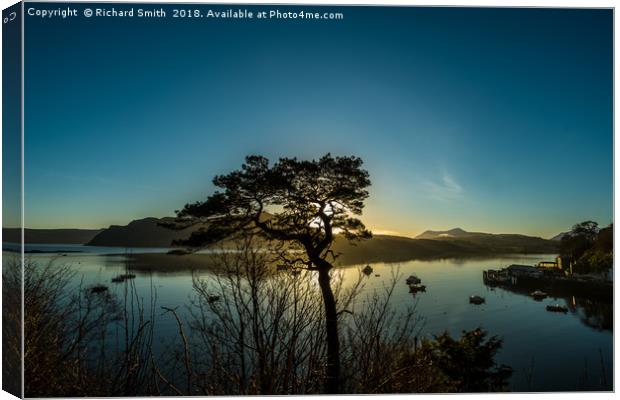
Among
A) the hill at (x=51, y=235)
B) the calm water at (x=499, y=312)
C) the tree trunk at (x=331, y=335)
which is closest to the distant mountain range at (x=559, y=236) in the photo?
the calm water at (x=499, y=312)

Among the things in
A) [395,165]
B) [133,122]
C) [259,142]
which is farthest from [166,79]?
[395,165]

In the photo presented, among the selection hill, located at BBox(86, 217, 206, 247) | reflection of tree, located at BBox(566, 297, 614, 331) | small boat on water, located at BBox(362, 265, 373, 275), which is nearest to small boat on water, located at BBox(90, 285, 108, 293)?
hill, located at BBox(86, 217, 206, 247)

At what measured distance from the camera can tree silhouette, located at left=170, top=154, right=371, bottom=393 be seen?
14.2ft

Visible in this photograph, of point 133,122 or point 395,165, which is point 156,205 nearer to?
point 133,122

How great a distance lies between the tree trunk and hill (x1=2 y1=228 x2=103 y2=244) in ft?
6.39

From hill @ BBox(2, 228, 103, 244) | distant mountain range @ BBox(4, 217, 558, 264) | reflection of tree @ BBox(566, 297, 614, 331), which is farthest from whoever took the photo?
distant mountain range @ BBox(4, 217, 558, 264)

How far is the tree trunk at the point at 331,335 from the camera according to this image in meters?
4.20

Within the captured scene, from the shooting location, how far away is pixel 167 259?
443 centimetres

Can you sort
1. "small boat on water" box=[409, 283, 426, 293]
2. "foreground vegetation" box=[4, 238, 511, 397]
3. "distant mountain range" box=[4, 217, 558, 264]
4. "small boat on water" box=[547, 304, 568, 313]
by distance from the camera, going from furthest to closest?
"small boat on water" box=[409, 283, 426, 293] < "small boat on water" box=[547, 304, 568, 313] < "distant mountain range" box=[4, 217, 558, 264] < "foreground vegetation" box=[4, 238, 511, 397]

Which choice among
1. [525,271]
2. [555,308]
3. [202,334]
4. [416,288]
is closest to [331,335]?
[416,288]

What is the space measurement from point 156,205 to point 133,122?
0.71 metres

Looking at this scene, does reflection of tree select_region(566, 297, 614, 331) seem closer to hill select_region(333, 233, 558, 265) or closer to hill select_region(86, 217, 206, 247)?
hill select_region(333, 233, 558, 265)

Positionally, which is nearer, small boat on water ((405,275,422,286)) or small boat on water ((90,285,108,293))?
small boat on water ((90,285,108,293))

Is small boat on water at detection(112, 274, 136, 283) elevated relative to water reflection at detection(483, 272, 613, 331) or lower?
elevated
